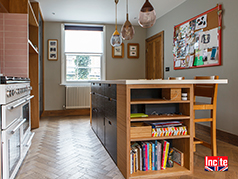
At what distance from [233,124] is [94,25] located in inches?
166

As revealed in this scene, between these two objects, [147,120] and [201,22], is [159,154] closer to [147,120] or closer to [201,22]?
[147,120]

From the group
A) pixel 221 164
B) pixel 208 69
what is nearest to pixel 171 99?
pixel 221 164

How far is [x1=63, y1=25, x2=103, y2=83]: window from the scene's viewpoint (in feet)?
18.2

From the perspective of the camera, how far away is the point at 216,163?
227 cm

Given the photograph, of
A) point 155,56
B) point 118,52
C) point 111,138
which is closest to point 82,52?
point 118,52

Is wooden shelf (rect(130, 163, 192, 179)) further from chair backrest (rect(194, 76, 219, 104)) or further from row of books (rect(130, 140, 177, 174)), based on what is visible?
chair backrest (rect(194, 76, 219, 104))

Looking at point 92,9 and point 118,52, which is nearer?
point 92,9

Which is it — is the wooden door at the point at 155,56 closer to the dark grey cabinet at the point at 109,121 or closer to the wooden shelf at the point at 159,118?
the dark grey cabinet at the point at 109,121

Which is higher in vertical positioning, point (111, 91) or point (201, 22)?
point (201, 22)

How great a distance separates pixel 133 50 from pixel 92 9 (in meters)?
1.81

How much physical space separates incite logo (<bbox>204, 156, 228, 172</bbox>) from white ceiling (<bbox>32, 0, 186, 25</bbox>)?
3139 millimetres

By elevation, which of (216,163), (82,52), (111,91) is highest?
(82,52)

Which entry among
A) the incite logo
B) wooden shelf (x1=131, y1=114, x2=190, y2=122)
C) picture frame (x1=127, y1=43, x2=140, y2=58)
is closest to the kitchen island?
wooden shelf (x1=131, y1=114, x2=190, y2=122)

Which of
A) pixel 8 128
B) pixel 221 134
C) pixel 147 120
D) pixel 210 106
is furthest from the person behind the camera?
pixel 221 134
